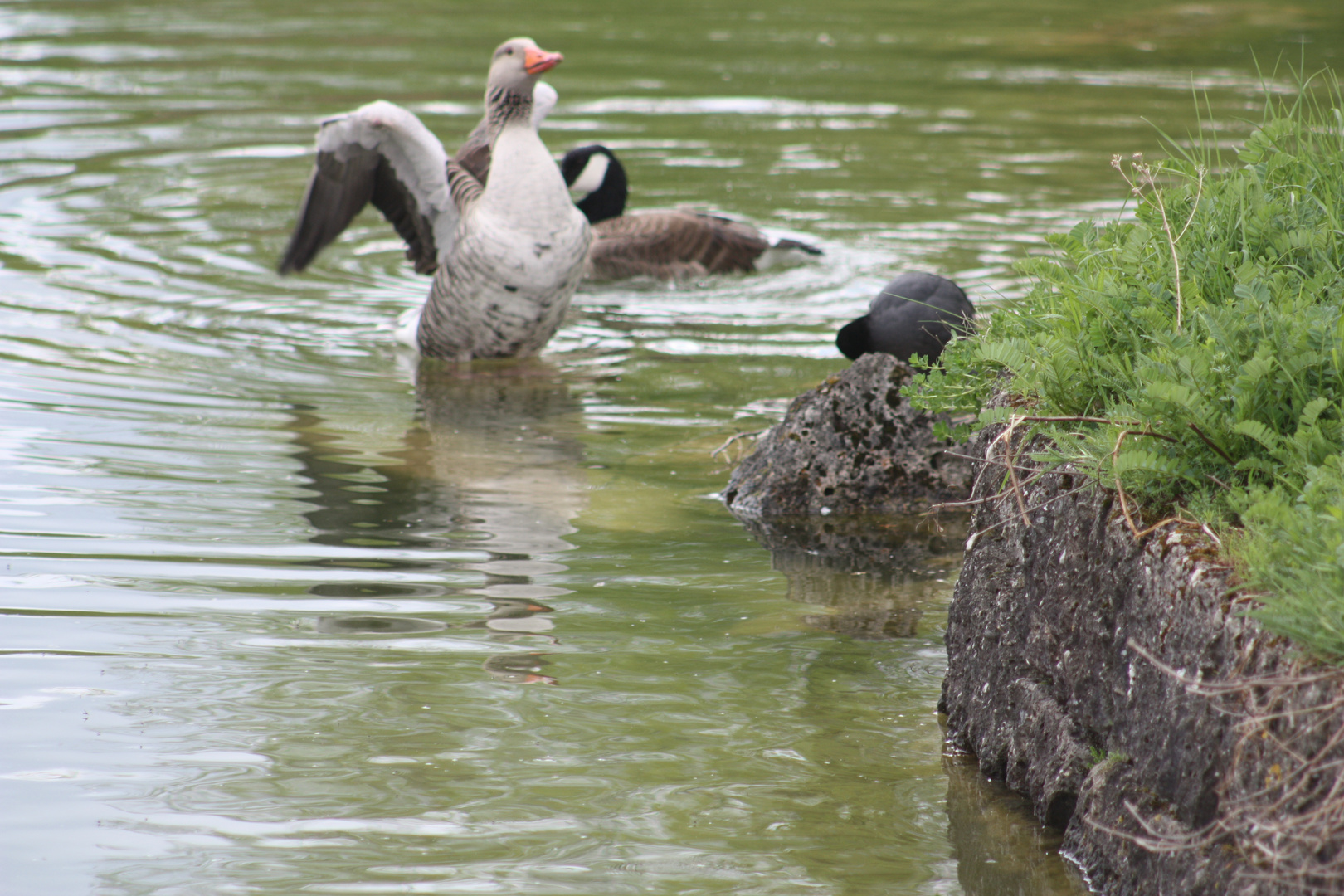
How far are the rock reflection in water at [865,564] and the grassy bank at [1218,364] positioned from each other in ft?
3.06

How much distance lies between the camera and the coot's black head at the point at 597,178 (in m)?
10.3

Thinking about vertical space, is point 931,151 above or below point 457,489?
above

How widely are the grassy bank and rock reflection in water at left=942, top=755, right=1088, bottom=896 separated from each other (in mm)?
772

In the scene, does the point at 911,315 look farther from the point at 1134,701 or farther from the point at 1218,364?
the point at 1134,701

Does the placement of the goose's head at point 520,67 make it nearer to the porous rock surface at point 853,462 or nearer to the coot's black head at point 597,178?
the coot's black head at point 597,178

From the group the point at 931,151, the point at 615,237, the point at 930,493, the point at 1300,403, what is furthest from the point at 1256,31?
the point at 1300,403

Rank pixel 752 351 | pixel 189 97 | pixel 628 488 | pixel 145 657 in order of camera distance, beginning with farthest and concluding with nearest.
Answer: pixel 189 97 < pixel 752 351 < pixel 628 488 < pixel 145 657

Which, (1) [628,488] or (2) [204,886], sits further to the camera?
(1) [628,488]

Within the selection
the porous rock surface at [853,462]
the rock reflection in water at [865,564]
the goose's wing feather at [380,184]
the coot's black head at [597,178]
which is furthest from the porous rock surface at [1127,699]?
the coot's black head at [597,178]

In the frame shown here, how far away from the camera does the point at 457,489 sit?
5.77 metres

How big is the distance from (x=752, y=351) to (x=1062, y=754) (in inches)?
204

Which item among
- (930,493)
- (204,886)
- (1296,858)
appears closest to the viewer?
(1296,858)

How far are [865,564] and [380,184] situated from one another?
15.4 feet

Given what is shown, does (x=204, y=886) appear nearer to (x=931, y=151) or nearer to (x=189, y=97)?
(x=931, y=151)
